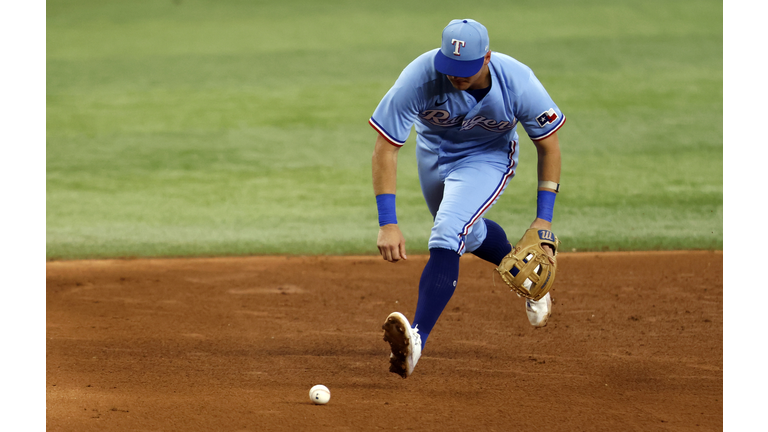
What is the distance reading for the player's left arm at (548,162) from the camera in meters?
4.35

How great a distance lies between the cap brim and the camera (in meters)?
3.87

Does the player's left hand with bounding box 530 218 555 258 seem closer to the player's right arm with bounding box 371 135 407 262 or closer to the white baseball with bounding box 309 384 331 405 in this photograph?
the player's right arm with bounding box 371 135 407 262

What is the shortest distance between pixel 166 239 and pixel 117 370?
3382 mm

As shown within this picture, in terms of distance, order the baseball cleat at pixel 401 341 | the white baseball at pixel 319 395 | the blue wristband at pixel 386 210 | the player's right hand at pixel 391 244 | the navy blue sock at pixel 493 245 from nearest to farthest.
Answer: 1. the baseball cleat at pixel 401 341
2. the white baseball at pixel 319 395
3. the player's right hand at pixel 391 244
4. the blue wristband at pixel 386 210
5. the navy blue sock at pixel 493 245

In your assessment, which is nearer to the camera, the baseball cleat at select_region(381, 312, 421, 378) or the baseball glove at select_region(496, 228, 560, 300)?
the baseball cleat at select_region(381, 312, 421, 378)

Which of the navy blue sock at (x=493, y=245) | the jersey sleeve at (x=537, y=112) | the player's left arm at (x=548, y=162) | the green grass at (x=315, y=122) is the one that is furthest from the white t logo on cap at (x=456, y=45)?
the green grass at (x=315, y=122)

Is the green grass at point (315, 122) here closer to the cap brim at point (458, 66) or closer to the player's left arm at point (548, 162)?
the player's left arm at point (548, 162)

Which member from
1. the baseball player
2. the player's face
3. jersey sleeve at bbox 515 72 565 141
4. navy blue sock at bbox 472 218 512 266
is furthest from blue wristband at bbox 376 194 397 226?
navy blue sock at bbox 472 218 512 266

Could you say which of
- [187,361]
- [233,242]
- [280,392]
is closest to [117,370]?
[187,361]

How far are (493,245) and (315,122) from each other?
7.38m

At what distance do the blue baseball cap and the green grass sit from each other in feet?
11.7

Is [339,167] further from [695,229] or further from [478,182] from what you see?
[478,182]

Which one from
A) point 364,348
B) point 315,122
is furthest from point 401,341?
point 315,122

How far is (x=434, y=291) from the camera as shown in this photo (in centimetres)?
406
